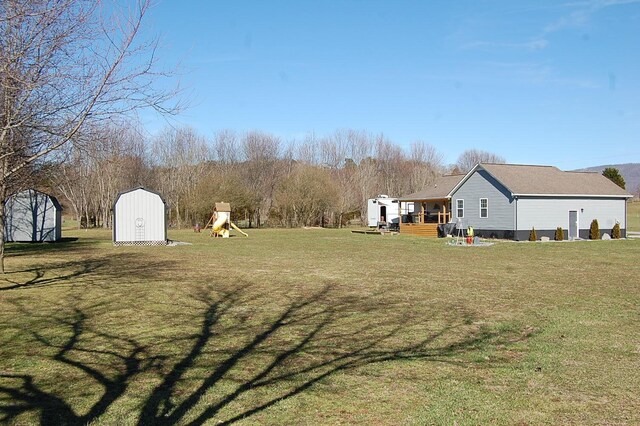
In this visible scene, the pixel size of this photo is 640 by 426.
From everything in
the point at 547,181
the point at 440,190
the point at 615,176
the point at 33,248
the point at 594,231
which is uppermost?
the point at 615,176

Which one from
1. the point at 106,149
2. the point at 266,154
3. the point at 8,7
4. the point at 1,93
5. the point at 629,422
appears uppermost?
the point at 266,154

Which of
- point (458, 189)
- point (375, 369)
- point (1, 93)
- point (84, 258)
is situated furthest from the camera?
point (458, 189)

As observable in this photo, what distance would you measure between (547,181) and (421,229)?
351 inches

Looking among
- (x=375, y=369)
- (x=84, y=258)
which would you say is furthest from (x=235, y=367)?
(x=84, y=258)

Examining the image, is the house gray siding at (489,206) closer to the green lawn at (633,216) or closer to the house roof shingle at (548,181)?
the house roof shingle at (548,181)

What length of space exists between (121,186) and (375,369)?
59279 millimetres

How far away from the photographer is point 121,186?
60.8 m

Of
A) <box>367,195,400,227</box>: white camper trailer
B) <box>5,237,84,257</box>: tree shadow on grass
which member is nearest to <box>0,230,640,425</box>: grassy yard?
<box>5,237,84,257</box>: tree shadow on grass

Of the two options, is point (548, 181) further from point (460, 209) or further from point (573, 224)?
point (460, 209)

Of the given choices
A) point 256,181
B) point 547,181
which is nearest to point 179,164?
point 256,181

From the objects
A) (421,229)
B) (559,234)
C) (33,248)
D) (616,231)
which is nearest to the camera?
(33,248)

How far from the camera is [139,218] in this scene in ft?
98.2

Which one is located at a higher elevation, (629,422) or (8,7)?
(8,7)

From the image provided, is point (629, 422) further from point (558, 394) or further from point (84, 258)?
point (84, 258)
